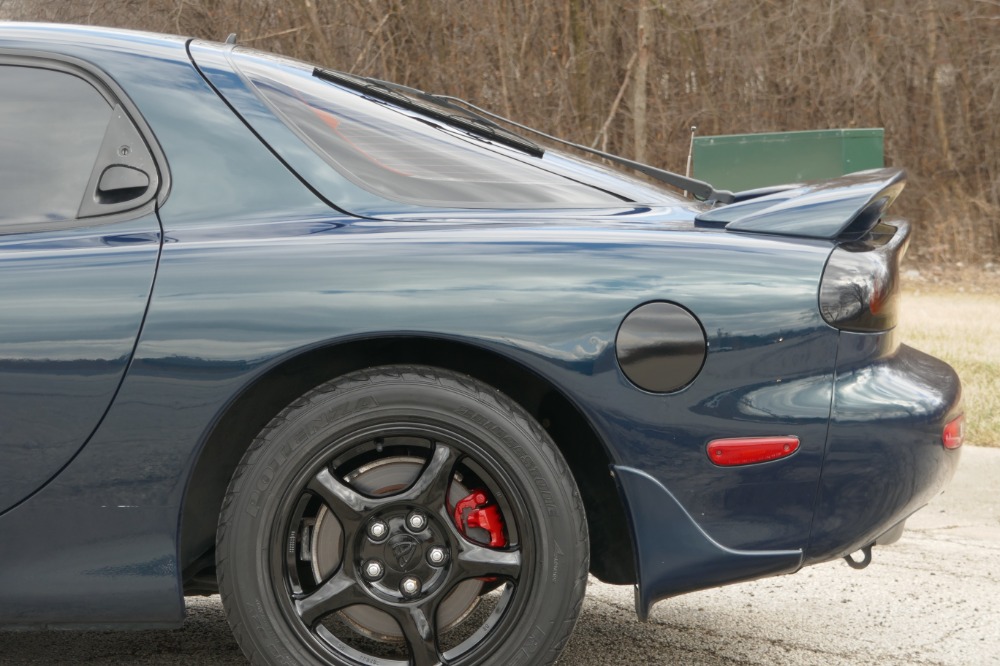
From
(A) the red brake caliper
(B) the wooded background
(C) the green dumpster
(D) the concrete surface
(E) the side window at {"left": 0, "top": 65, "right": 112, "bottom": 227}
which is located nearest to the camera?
(A) the red brake caliper

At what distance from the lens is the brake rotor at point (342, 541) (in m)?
2.45

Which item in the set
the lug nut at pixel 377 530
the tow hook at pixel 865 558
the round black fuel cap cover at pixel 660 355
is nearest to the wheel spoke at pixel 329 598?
the lug nut at pixel 377 530

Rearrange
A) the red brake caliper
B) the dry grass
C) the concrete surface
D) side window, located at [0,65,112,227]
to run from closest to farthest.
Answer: the red brake caliper → side window, located at [0,65,112,227] → the concrete surface → the dry grass

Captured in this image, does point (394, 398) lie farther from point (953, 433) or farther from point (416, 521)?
point (953, 433)

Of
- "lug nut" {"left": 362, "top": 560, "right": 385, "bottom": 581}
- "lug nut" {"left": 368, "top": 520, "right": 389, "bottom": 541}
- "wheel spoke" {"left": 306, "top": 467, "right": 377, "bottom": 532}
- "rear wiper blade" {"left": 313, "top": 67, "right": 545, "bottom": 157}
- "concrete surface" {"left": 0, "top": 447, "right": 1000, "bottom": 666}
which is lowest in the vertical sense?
"concrete surface" {"left": 0, "top": 447, "right": 1000, "bottom": 666}

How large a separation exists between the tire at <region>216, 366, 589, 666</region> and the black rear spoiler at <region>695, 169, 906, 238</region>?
0.69 meters

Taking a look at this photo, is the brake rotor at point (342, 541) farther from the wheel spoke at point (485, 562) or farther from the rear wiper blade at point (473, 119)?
the rear wiper blade at point (473, 119)

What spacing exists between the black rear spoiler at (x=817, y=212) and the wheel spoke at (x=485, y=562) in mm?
891

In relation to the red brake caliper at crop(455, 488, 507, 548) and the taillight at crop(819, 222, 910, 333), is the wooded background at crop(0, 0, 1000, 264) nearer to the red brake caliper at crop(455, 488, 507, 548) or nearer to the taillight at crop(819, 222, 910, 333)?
the taillight at crop(819, 222, 910, 333)

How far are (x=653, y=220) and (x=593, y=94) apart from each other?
420 inches

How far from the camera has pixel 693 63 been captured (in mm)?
12633

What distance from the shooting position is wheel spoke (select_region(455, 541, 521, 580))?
243 centimetres

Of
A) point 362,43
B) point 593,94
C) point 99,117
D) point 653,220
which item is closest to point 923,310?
point 593,94

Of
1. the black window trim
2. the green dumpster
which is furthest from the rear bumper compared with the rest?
the green dumpster
